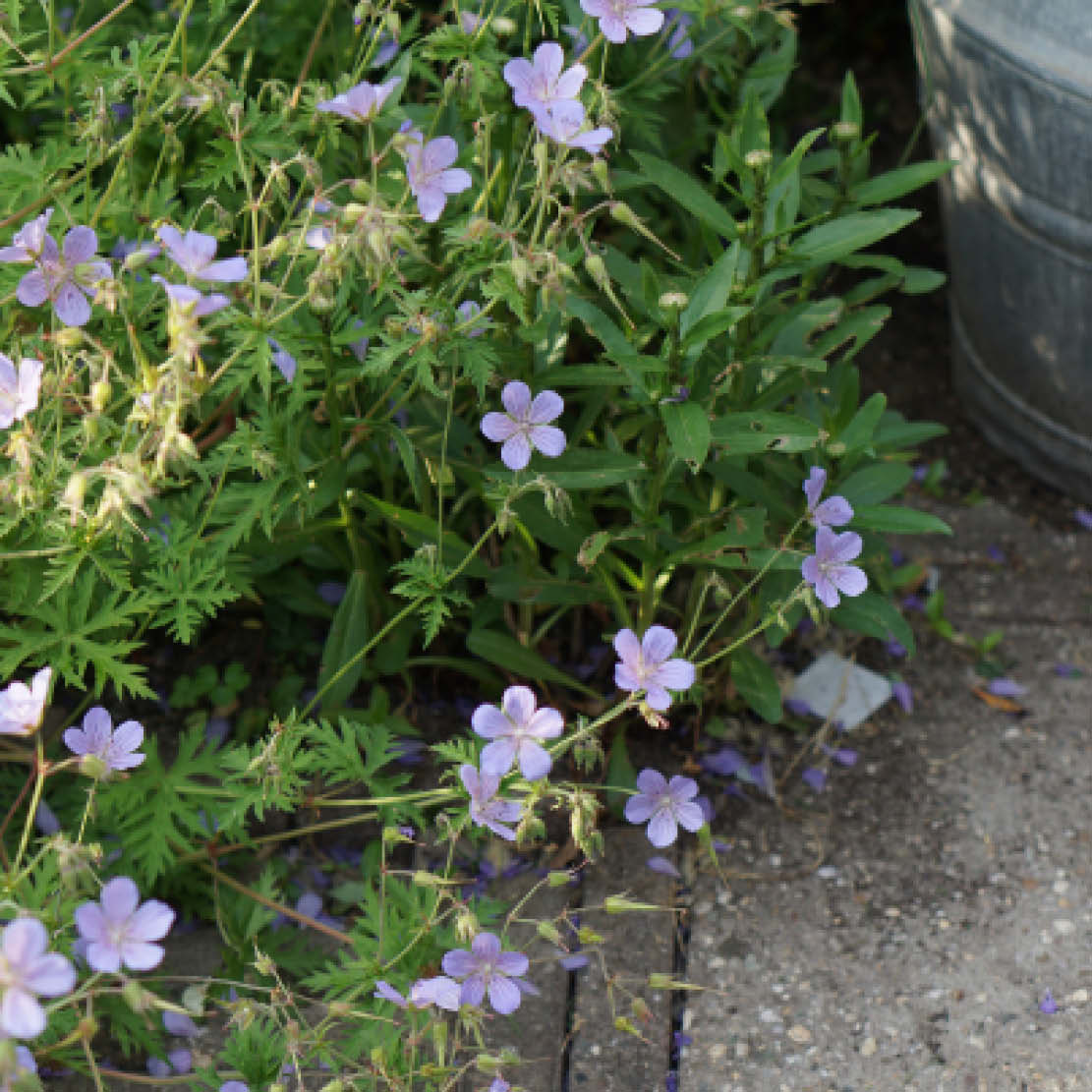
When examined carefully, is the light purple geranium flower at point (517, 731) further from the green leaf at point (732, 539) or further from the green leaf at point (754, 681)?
the green leaf at point (754, 681)

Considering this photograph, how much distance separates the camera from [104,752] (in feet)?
4.97

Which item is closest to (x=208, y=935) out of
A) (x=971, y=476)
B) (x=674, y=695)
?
(x=674, y=695)

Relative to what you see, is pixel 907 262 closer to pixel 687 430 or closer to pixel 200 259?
pixel 687 430

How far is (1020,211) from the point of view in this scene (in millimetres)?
2381

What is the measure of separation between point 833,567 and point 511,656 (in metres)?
0.53

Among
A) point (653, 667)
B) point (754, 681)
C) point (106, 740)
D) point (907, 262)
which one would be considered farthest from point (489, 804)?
point (907, 262)

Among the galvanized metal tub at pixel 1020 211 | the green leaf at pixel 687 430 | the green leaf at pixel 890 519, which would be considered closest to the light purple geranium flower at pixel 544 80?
the green leaf at pixel 687 430

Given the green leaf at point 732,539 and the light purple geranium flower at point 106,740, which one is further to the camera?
the green leaf at point 732,539

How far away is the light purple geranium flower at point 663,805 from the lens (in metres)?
1.72

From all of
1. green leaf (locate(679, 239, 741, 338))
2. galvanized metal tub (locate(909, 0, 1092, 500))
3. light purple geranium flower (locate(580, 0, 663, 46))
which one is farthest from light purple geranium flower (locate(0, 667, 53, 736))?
galvanized metal tub (locate(909, 0, 1092, 500))

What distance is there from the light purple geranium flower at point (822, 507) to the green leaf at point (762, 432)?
0.16 feet

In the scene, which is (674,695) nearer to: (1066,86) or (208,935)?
(208,935)

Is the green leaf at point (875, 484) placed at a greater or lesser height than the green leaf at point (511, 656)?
greater

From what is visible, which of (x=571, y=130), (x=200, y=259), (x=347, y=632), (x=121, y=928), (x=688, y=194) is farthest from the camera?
(x=347, y=632)
